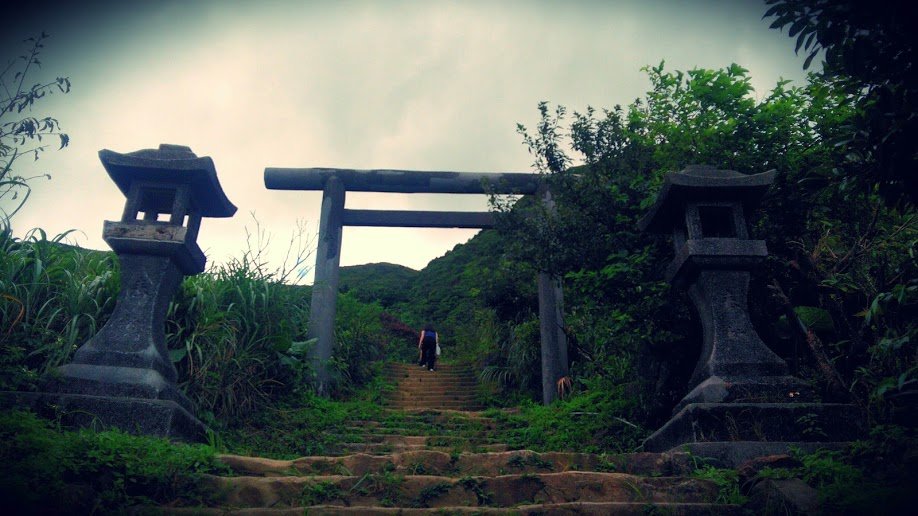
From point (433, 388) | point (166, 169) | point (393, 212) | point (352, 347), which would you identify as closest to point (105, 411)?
point (166, 169)

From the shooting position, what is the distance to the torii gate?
916cm

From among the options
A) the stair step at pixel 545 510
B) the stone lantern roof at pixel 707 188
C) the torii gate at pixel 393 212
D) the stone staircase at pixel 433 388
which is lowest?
the stair step at pixel 545 510

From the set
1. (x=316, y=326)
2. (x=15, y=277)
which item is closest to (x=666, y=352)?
(x=316, y=326)

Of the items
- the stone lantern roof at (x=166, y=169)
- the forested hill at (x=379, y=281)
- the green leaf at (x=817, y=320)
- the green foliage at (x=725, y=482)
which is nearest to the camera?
the green foliage at (x=725, y=482)

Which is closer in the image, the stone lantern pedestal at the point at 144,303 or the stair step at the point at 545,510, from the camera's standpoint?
the stair step at the point at 545,510

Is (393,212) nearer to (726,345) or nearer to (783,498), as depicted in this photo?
(726,345)

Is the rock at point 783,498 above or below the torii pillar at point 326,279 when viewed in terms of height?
below

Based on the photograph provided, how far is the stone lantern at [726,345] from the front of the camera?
3881 millimetres

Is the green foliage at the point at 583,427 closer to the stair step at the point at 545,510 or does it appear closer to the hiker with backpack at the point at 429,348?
the stair step at the point at 545,510

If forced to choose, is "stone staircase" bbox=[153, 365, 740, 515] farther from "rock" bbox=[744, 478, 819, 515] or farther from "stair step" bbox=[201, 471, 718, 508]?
"rock" bbox=[744, 478, 819, 515]

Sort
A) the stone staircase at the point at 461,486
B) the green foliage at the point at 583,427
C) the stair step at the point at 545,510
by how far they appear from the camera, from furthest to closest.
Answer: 1. the green foliage at the point at 583,427
2. the stone staircase at the point at 461,486
3. the stair step at the point at 545,510

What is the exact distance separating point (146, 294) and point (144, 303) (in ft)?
0.24

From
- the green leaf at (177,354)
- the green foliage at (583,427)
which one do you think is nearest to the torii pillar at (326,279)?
the green leaf at (177,354)

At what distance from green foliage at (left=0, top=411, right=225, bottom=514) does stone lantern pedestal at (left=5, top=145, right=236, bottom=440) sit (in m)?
0.57
